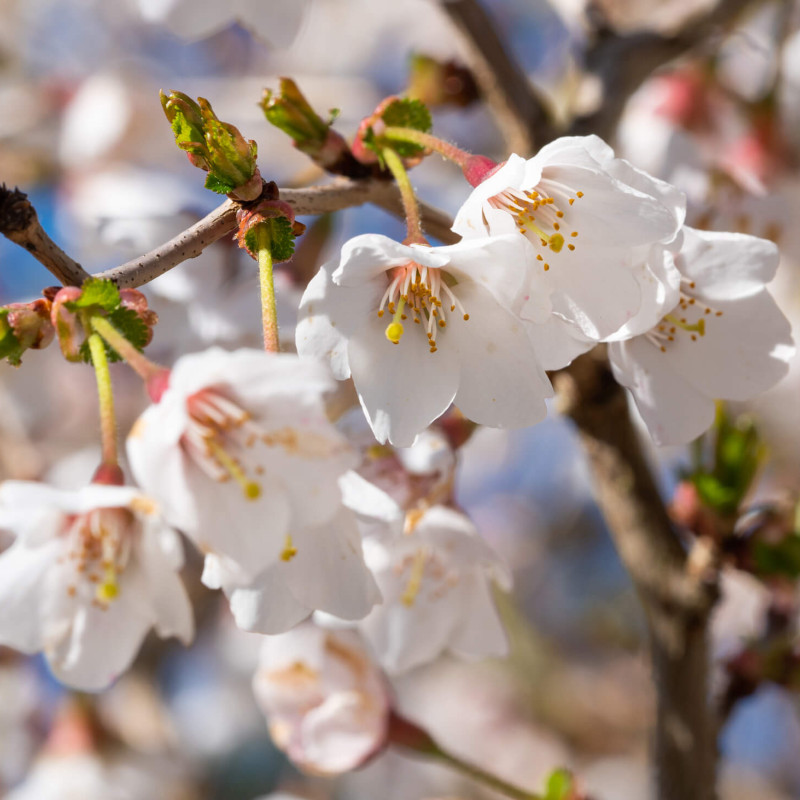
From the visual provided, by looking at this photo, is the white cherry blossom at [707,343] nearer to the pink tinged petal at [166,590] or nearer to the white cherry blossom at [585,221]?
the white cherry blossom at [585,221]

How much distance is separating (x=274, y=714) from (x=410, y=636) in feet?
1.06

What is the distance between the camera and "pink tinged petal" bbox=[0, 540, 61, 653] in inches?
34.1

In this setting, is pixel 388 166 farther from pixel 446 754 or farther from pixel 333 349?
pixel 446 754

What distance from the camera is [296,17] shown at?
1400 mm

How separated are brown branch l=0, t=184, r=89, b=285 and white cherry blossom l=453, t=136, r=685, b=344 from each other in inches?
12.8

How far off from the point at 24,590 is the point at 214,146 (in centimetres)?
45

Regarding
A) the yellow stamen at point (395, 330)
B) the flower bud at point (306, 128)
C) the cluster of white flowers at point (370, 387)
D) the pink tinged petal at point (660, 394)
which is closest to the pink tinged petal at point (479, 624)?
the cluster of white flowers at point (370, 387)

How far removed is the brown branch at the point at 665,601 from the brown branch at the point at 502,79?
445 mm

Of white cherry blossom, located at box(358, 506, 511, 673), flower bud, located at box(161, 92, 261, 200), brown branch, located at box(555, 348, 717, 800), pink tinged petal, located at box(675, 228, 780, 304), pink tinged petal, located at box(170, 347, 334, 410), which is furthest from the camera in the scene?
brown branch, located at box(555, 348, 717, 800)

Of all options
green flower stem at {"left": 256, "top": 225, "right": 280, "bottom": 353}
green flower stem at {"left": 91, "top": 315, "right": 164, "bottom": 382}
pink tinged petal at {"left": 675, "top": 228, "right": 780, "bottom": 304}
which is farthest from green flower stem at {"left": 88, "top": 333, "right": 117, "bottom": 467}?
pink tinged petal at {"left": 675, "top": 228, "right": 780, "bottom": 304}

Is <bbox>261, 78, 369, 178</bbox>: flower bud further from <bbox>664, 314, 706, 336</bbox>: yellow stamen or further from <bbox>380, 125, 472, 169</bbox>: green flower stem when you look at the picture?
<bbox>664, 314, 706, 336</bbox>: yellow stamen

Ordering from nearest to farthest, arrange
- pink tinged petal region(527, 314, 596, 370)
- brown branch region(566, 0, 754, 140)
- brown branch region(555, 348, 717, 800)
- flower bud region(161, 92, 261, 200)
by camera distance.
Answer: flower bud region(161, 92, 261, 200) < pink tinged petal region(527, 314, 596, 370) < brown branch region(555, 348, 717, 800) < brown branch region(566, 0, 754, 140)

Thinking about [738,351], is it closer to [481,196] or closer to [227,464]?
[481,196]

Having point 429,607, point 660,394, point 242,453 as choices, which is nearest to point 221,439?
point 242,453
